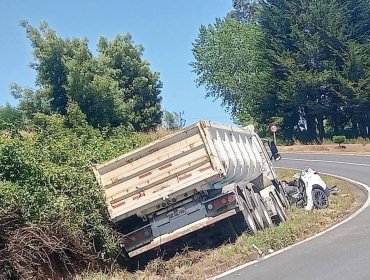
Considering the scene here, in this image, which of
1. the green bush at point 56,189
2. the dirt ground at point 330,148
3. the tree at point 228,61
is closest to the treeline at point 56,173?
the green bush at point 56,189

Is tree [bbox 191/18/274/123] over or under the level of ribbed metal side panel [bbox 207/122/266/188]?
over

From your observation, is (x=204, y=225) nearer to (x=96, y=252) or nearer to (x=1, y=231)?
(x=96, y=252)

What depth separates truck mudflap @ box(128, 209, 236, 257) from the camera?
9297 mm

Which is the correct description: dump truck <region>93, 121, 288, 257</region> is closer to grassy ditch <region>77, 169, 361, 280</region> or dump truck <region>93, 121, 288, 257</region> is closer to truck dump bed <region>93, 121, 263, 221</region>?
truck dump bed <region>93, 121, 263, 221</region>

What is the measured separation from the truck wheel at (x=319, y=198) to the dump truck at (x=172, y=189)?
3506 millimetres

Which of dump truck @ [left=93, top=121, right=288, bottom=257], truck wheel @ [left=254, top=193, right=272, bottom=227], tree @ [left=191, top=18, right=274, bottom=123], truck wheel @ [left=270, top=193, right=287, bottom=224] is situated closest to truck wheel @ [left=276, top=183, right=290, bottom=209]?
truck wheel @ [left=270, top=193, right=287, bottom=224]

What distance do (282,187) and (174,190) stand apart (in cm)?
604

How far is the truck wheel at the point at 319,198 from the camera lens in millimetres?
13180

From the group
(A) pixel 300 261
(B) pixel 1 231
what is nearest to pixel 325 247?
(A) pixel 300 261

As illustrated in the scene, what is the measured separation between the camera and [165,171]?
959cm

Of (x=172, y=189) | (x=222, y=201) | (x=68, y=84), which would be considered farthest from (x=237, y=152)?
(x=68, y=84)

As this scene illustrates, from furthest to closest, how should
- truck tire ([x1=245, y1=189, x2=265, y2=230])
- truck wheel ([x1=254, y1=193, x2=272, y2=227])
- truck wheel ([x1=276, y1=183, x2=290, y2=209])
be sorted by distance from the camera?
truck wheel ([x1=276, y1=183, x2=290, y2=209]) → truck wheel ([x1=254, y1=193, x2=272, y2=227]) → truck tire ([x1=245, y1=189, x2=265, y2=230])

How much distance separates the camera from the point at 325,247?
8930 mm

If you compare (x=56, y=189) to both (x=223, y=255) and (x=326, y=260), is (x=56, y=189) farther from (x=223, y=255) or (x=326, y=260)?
(x=326, y=260)
